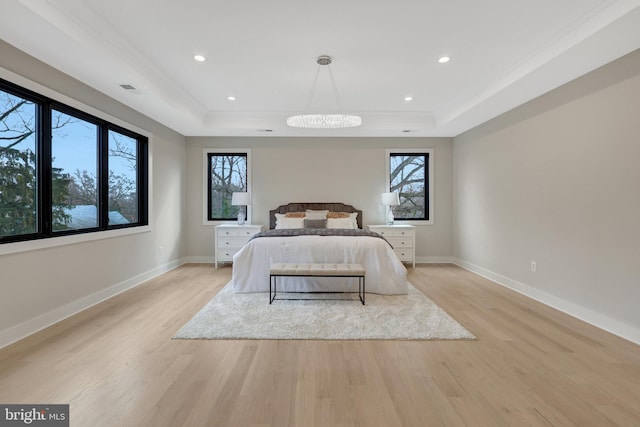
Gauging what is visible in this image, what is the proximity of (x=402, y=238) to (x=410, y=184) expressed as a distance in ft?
3.92

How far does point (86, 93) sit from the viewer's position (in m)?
3.43

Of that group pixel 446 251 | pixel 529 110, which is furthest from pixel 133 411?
pixel 446 251

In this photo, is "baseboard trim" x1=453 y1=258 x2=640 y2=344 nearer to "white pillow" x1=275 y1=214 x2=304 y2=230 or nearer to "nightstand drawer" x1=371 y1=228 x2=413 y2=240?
"nightstand drawer" x1=371 y1=228 x2=413 y2=240

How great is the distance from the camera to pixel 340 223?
5.49 meters

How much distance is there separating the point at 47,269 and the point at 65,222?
1.77ft

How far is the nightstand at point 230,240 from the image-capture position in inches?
219

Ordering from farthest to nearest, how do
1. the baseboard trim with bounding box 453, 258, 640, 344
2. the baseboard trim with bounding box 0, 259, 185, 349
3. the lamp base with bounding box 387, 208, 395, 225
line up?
the lamp base with bounding box 387, 208, 395, 225
the baseboard trim with bounding box 453, 258, 640, 344
the baseboard trim with bounding box 0, 259, 185, 349

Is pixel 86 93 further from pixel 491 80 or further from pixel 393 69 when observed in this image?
pixel 491 80

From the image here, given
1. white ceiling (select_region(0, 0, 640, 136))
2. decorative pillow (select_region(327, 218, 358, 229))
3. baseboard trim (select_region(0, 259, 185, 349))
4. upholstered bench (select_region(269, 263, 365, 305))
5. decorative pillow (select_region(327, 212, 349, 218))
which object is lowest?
baseboard trim (select_region(0, 259, 185, 349))

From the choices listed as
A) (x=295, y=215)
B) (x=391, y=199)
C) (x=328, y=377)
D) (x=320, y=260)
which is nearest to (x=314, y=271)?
(x=320, y=260)

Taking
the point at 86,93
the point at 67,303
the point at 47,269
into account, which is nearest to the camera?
the point at 47,269

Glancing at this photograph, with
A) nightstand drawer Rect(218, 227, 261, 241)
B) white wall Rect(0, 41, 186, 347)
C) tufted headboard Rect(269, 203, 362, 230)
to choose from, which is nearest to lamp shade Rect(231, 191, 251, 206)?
nightstand drawer Rect(218, 227, 261, 241)

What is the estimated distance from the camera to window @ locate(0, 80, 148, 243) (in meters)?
2.62

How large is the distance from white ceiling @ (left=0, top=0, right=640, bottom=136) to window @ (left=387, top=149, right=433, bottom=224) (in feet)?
5.60
